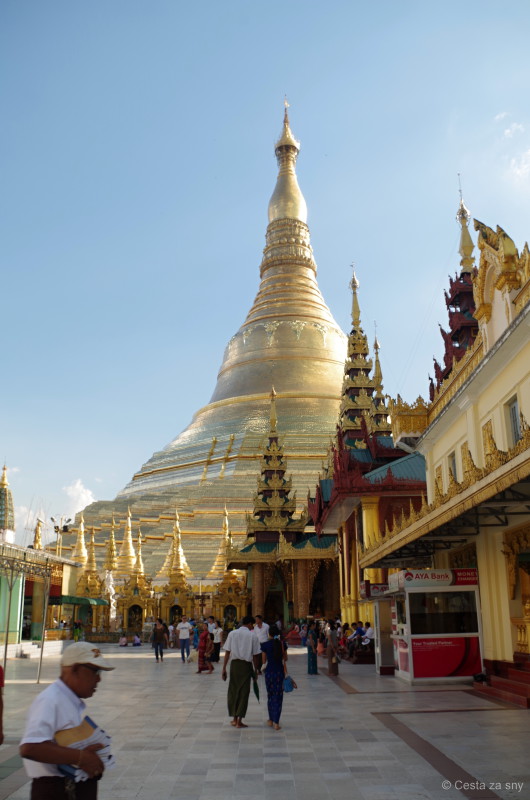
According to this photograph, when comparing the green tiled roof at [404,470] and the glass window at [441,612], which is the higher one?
the green tiled roof at [404,470]

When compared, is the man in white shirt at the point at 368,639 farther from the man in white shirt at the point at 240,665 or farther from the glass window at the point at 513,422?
the man in white shirt at the point at 240,665

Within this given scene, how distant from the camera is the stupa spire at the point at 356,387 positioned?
103 ft

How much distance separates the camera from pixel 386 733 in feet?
29.1

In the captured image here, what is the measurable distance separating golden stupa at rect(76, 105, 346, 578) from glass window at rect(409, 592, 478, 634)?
28525mm

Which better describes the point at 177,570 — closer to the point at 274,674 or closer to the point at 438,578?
the point at 438,578

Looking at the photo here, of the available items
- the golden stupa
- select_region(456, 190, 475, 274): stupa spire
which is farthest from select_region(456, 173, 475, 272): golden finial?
the golden stupa

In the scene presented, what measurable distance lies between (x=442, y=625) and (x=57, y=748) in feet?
37.6

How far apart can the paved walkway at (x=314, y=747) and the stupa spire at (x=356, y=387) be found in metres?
17.8

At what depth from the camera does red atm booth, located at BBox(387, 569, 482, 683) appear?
13711mm

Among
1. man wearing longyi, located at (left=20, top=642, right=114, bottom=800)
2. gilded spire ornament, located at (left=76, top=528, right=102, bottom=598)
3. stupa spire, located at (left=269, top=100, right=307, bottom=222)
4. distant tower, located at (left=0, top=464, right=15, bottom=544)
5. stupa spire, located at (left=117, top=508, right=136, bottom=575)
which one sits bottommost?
man wearing longyi, located at (left=20, top=642, right=114, bottom=800)

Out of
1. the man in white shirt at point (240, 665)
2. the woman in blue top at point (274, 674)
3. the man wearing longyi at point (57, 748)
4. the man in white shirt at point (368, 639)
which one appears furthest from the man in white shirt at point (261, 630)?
the man in white shirt at point (368, 639)

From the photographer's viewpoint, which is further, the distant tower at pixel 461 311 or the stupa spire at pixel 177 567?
the stupa spire at pixel 177 567

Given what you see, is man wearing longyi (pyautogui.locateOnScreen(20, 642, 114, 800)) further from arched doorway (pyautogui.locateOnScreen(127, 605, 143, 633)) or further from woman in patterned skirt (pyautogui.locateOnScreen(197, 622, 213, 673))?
arched doorway (pyautogui.locateOnScreen(127, 605, 143, 633))

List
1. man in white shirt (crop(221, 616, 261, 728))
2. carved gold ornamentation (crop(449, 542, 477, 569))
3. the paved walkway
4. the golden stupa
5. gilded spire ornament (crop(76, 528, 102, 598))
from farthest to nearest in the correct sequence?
the golden stupa < gilded spire ornament (crop(76, 528, 102, 598)) < carved gold ornamentation (crop(449, 542, 477, 569)) < man in white shirt (crop(221, 616, 261, 728)) < the paved walkway
